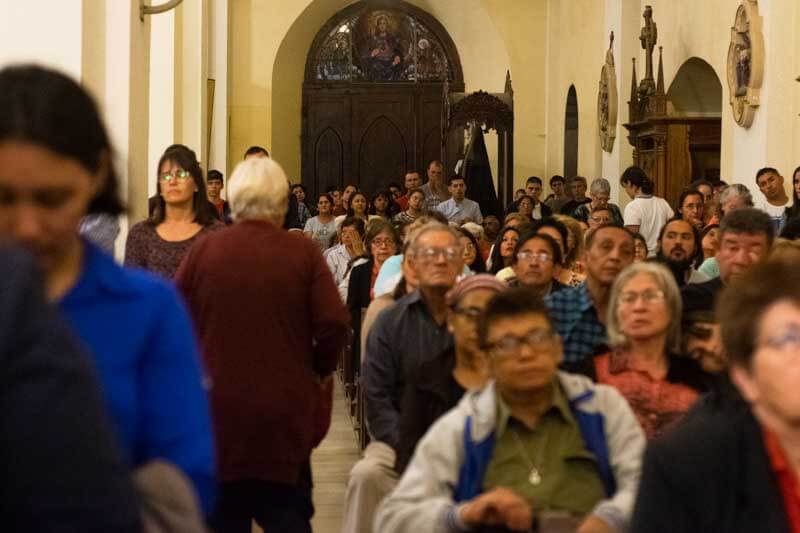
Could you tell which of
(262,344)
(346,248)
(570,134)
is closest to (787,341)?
(262,344)

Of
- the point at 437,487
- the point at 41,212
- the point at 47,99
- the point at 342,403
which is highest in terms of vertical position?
the point at 47,99

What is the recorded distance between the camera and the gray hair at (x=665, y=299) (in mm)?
5324

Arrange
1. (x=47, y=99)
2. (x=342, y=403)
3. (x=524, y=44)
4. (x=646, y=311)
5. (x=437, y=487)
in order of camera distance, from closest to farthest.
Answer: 1. (x=47, y=99)
2. (x=437, y=487)
3. (x=646, y=311)
4. (x=342, y=403)
5. (x=524, y=44)

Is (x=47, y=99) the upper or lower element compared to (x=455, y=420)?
upper

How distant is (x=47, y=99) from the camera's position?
7.27ft

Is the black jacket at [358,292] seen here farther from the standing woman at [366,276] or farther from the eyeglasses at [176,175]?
the eyeglasses at [176,175]

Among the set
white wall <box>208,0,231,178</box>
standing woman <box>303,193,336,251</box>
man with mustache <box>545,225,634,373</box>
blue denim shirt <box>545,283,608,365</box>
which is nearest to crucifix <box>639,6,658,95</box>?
standing woman <box>303,193,336,251</box>

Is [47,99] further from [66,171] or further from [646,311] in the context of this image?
[646,311]

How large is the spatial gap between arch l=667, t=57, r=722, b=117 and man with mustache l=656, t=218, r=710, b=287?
1063 cm

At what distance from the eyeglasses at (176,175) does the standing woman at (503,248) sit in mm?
3526

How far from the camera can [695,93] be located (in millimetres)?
19828

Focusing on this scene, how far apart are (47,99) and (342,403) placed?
416 inches

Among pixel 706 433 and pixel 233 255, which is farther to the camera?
pixel 233 255

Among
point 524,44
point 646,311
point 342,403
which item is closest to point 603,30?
point 524,44
